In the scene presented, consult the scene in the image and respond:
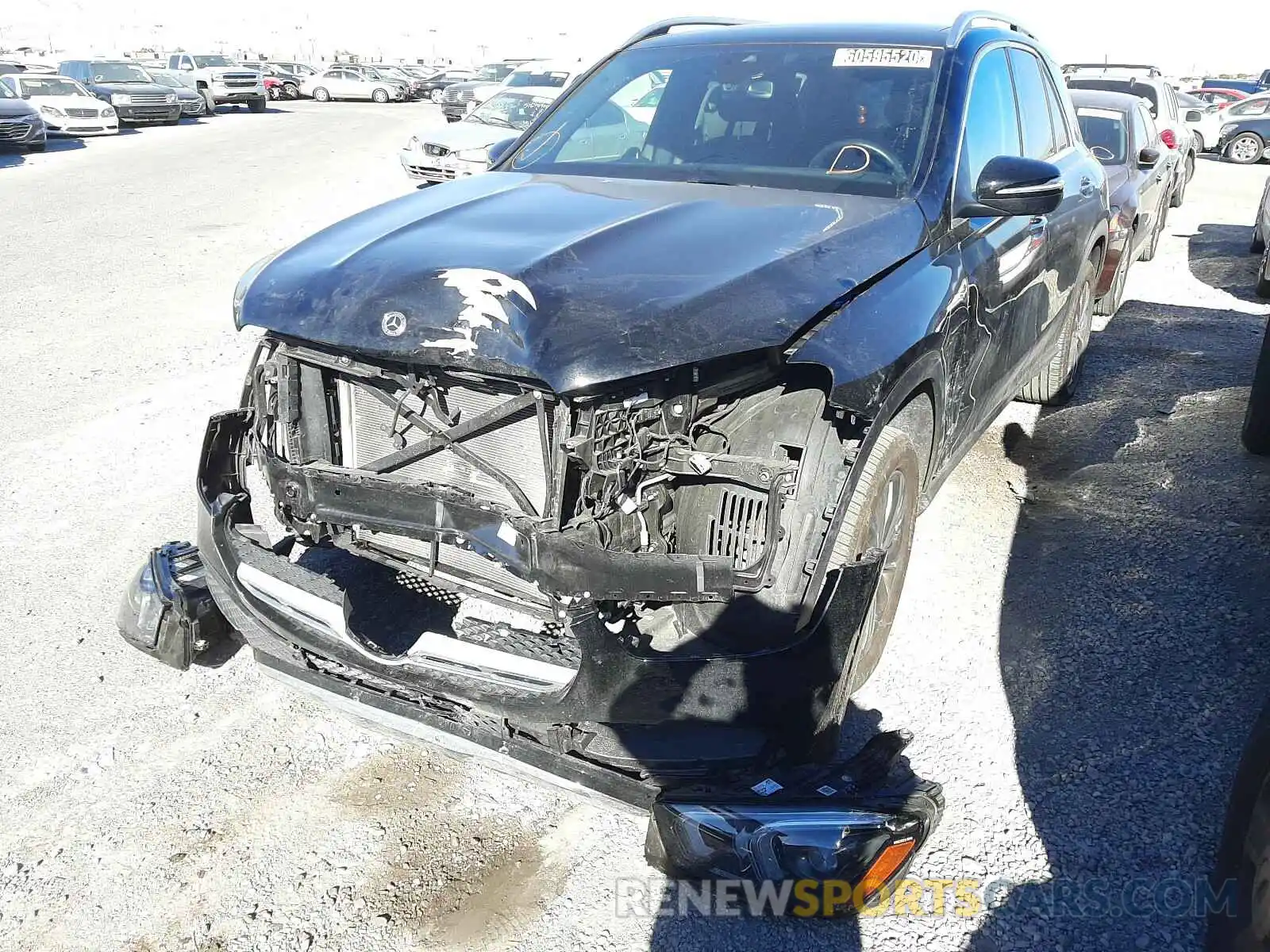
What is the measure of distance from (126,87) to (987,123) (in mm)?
26372

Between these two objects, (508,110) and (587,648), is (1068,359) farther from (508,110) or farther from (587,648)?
(508,110)

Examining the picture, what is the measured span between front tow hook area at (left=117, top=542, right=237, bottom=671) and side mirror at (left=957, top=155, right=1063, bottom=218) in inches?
109

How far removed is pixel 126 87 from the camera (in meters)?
24.5

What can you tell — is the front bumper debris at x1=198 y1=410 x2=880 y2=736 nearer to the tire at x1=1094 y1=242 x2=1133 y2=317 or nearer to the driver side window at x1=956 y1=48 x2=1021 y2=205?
the driver side window at x1=956 y1=48 x2=1021 y2=205

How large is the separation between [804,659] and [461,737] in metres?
0.91

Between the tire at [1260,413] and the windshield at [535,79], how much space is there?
15.1 meters

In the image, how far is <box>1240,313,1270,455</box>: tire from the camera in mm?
4973

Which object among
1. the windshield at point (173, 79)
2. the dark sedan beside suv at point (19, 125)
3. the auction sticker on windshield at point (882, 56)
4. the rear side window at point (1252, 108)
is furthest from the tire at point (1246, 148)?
the windshield at point (173, 79)

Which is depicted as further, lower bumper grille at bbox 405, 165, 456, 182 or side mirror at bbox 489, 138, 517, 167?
lower bumper grille at bbox 405, 165, 456, 182

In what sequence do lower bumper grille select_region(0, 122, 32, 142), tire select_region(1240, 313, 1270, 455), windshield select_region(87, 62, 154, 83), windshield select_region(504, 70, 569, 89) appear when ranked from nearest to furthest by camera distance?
tire select_region(1240, 313, 1270, 455) < lower bumper grille select_region(0, 122, 32, 142) < windshield select_region(504, 70, 569, 89) < windshield select_region(87, 62, 154, 83)

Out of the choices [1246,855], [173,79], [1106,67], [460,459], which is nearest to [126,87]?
[173,79]

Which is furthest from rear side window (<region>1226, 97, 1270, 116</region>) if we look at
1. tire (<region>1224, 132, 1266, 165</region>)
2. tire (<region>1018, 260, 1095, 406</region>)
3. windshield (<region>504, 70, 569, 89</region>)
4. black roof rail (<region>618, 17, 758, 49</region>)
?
black roof rail (<region>618, 17, 758, 49</region>)

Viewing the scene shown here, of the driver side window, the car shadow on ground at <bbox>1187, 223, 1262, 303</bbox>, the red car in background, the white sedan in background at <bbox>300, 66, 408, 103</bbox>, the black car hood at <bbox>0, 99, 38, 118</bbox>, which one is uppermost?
the driver side window

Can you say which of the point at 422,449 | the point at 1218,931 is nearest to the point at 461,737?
the point at 422,449
